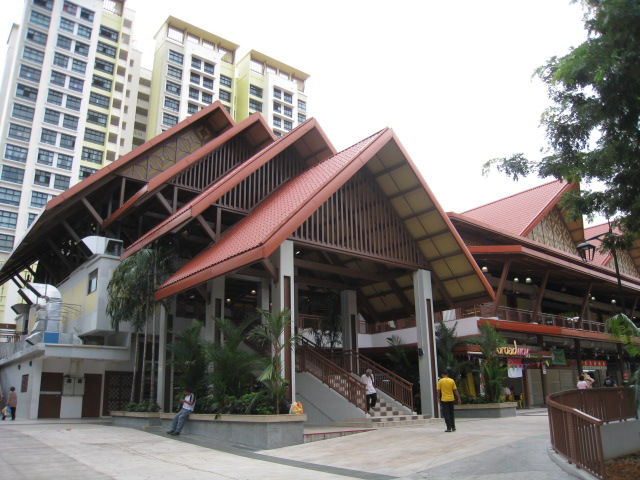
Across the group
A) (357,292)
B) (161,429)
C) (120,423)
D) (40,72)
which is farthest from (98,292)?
(40,72)

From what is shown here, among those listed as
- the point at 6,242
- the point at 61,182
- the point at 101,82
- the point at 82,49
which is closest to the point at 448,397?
the point at 6,242

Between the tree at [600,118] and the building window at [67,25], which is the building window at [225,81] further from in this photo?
the tree at [600,118]

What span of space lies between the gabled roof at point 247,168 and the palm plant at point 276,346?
16.2 feet

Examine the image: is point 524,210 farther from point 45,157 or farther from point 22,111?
point 22,111

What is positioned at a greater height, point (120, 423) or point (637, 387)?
point (637, 387)

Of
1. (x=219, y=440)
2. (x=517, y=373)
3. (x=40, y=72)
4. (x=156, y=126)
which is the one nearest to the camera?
(x=219, y=440)

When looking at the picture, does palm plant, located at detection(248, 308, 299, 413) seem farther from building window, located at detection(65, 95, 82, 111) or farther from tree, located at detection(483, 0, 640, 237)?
building window, located at detection(65, 95, 82, 111)

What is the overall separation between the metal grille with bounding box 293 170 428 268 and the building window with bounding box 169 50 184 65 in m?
60.4

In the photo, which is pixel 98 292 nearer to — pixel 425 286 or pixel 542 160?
pixel 425 286

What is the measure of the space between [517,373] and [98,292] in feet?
64.4

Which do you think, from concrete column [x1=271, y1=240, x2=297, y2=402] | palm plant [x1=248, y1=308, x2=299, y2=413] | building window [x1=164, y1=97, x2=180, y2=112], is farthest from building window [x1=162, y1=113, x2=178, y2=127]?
palm plant [x1=248, y1=308, x2=299, y2=413]

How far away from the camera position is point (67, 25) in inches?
2445

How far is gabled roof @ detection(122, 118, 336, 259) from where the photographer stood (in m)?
17.3

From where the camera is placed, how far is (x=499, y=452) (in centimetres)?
995
